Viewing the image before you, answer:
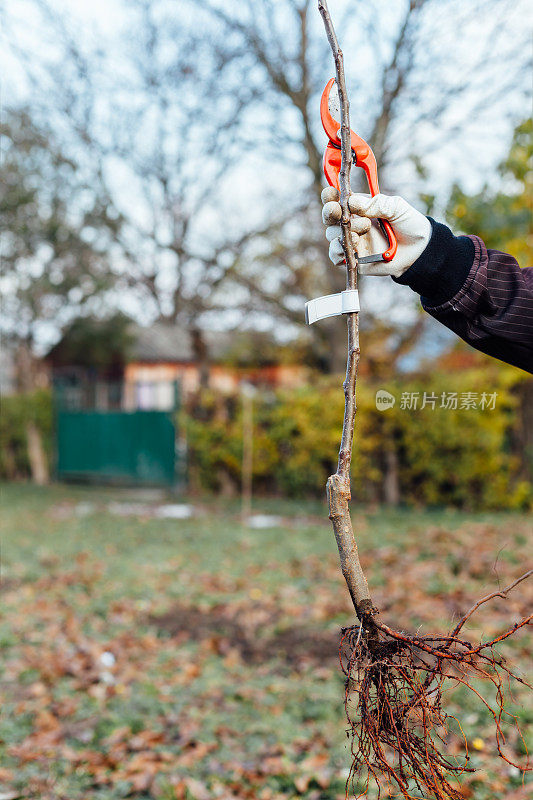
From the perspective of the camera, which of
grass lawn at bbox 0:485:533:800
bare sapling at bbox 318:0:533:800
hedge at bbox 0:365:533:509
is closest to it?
bare sapling at bbox 318:0:533:800

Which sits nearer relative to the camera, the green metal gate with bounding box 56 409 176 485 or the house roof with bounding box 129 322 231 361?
the green metal gate with bounding box 56 409 176 485

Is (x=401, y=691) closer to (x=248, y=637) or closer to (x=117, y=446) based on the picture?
(x=248, y=637)

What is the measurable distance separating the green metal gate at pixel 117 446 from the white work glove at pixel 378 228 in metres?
10.9

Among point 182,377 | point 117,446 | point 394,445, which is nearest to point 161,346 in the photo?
point 182,377

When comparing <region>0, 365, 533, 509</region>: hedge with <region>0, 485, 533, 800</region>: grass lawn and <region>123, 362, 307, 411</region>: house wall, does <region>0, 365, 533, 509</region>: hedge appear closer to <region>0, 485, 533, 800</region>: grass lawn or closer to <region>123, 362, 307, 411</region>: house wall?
<region>0, 485, 533, 800</region>: grass lawn

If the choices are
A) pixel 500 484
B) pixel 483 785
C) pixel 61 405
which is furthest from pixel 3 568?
pixel 61 405

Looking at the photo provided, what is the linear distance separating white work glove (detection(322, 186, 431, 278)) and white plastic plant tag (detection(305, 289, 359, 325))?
0.14m

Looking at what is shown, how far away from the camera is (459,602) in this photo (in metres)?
5.08

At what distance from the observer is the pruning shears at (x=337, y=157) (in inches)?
65.4

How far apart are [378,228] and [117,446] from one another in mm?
12204

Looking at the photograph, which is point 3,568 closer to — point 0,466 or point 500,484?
point 500,484

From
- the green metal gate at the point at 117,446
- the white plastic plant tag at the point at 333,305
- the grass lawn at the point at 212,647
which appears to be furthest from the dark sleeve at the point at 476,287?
the green metal gate at the point at 117,446

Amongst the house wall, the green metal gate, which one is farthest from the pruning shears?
the green metal gate

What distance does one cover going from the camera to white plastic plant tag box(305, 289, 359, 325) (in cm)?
156
